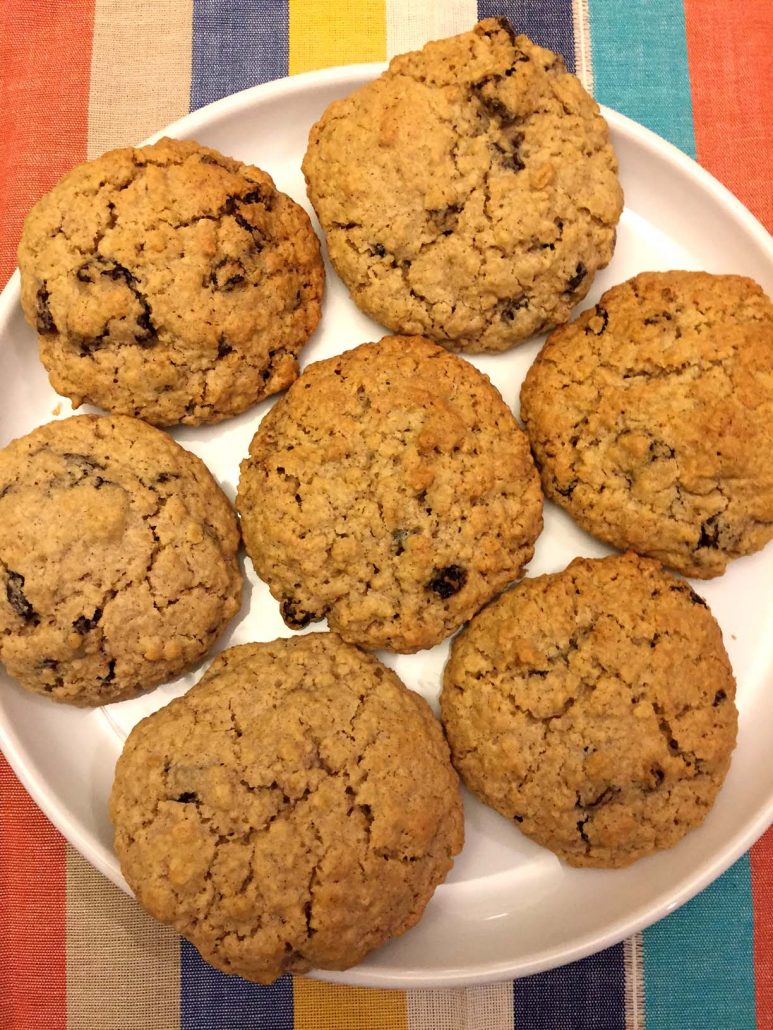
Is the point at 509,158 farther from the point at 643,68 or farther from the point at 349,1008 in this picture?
the point at 349,1008

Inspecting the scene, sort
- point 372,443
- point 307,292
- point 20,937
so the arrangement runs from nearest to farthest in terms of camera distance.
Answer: point 372,443 < point 307,292 < point 20,937

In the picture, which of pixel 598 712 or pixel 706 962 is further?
pixel 706 962

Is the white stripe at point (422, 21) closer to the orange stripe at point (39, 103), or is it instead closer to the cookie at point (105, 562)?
the orange stripe at point (39, 103)

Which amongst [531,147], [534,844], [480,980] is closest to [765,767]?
[534,844]

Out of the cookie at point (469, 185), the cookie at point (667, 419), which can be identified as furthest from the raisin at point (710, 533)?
the cookie at point (469, 185)

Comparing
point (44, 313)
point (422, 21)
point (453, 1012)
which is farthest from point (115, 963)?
point (422, 21)

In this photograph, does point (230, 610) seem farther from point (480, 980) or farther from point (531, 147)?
point (531, 147)
